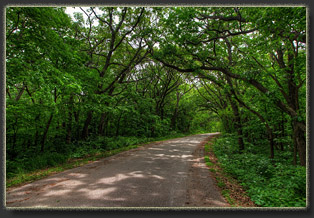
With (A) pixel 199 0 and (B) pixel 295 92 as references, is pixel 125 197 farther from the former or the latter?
(B) pixel 295 92

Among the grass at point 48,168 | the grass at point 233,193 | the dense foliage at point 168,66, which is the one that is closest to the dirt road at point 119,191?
the grass at point 233,193

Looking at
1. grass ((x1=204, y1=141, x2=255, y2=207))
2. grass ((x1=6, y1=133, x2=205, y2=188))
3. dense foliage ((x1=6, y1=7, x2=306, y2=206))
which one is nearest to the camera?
grass ((x1=204, y1=141, x2=255, y2=207))

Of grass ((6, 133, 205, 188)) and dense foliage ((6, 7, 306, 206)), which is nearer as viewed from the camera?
dense foliage ((6, 7, 306, 206))

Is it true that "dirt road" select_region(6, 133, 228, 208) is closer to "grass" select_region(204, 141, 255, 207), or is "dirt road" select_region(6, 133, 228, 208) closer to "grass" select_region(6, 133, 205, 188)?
"grass" select_region(204, 141, 255, 207)

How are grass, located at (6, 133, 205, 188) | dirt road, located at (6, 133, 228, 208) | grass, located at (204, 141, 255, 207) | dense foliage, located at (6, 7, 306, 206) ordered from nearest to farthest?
dirt road, located at (6, 133, 228, 208) < grass, located at (204, 141, 255, 207) < dense foliage, located at (6, 7, 306, 206) < grass, located at (6, 133, 205, 188)

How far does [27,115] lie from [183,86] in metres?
20.6

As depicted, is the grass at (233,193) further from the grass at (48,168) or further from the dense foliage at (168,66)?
the grass at (48,168)

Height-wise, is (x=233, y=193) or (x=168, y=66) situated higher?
(x=168, y=66)

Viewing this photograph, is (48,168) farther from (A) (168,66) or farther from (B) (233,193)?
(A) (168,66)

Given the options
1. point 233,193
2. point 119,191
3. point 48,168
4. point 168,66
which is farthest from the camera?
point 168,66

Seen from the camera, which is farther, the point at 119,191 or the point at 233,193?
the point at 233,193

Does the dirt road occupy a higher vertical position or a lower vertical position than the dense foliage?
lower

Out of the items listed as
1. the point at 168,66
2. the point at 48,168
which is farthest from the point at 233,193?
the point at 48,168

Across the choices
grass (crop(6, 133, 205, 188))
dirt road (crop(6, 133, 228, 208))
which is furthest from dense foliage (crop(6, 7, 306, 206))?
dirt road (crop(6, 133, 228, 208))
